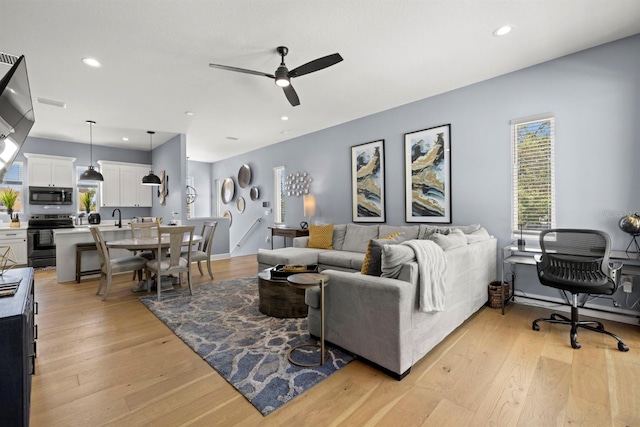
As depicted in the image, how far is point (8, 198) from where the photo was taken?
5938mm

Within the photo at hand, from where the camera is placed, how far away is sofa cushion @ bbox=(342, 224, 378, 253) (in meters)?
4.70

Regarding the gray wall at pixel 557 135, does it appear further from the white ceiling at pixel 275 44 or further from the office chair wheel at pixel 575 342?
the office chair wheel at pixel 575 342

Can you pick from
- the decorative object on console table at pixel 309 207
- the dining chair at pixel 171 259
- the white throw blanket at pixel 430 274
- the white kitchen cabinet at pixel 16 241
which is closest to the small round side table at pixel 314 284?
the white throw blanket at pixel 430 274

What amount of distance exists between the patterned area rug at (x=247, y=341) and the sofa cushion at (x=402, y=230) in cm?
211

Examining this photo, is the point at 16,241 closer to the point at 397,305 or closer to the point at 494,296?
the point at 397,305

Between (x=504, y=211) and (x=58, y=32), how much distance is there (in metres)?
5.13

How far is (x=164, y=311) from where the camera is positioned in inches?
131

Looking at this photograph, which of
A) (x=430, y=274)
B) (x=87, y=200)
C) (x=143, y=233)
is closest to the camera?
(x=430, y=274)

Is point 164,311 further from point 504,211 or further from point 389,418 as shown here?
point 504,211

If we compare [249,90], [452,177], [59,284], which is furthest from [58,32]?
[452,177]

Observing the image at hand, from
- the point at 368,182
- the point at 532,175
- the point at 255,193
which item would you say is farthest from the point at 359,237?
the point at 255,193

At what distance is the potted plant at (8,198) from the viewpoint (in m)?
5.92

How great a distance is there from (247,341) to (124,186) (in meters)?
6.77

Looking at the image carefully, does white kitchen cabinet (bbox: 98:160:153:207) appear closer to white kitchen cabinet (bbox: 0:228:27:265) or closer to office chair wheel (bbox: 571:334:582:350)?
white kitchen cabinet (bbox: 0:228:27:265)
